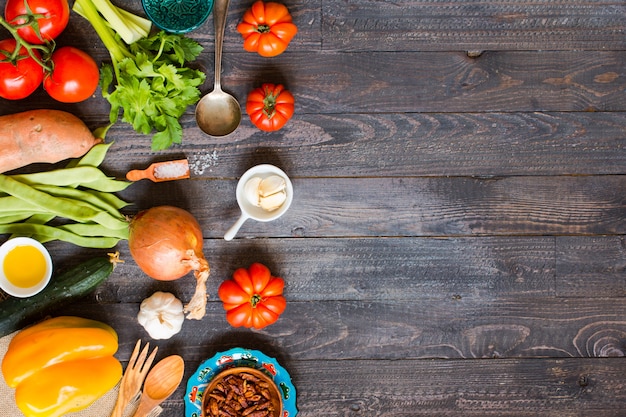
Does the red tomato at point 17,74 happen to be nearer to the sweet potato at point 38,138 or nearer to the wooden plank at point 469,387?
the sweet potato at point 38,138

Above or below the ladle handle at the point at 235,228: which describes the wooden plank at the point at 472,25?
above

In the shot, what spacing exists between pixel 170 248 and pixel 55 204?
415 mm

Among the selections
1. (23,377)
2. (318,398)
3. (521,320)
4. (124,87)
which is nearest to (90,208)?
(124,87)

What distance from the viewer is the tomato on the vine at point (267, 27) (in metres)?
1.81

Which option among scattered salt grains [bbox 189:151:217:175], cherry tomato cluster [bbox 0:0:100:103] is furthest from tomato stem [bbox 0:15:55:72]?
scattered salt grains [bbox 189:151:217:175]

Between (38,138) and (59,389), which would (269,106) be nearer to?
(38,138)

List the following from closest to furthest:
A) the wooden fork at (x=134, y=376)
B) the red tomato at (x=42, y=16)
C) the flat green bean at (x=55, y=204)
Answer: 1. the red tomato at (x=42, y=16)
2. the flat green bean at (x=55, y=204)
3. the wooden fork at (x=134, y=376)

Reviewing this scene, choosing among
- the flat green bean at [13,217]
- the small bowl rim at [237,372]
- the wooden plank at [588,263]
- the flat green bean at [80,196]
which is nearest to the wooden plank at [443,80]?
the wooden plank at [588,263]

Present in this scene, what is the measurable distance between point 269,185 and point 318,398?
0.78 metres

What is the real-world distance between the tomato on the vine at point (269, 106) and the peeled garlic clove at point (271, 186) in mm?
174

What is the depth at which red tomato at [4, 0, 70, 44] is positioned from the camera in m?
1.68

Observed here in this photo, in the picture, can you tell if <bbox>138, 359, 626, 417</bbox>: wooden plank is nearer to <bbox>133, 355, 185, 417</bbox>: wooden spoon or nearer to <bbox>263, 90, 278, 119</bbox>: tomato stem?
<bbox>133, 355, 185, 417</bbox>: wooden spoon

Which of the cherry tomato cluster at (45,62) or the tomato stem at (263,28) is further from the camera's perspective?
the tomato stem at (263,28)

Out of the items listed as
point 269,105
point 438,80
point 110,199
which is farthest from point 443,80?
point 110,199
